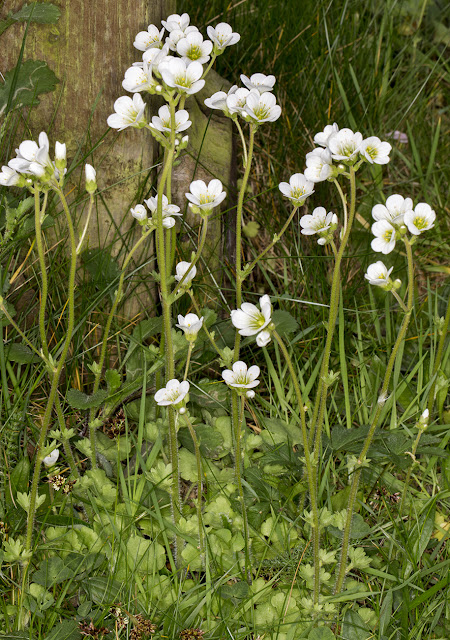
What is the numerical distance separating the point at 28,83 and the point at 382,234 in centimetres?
138

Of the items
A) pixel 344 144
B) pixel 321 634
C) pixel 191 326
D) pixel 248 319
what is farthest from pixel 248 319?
pixel 321 634

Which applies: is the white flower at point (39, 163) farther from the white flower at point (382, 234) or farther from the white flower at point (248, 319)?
the white flower at point (382, 234)

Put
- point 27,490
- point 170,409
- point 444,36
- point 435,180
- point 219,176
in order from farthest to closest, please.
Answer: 1. point 444,36
2. point 435,180
3. point 219,176
4. point 27,490
5. point 170,409

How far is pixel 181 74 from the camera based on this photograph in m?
1.43

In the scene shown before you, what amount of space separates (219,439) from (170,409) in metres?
0.38

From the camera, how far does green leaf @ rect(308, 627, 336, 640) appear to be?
1531 mm

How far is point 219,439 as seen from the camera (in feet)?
6.43

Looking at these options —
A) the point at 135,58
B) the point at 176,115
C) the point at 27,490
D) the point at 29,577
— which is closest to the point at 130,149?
the point at 135,58

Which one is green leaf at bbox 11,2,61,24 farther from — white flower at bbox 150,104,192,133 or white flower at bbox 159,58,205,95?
white flower at bbox 159,58,205,95

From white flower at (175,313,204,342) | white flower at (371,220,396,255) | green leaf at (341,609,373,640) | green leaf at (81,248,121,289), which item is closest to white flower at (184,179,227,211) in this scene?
white flower at (175,313,204,342)

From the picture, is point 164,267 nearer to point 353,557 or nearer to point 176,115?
point 176,115

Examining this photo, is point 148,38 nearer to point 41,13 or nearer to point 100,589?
point 41,13

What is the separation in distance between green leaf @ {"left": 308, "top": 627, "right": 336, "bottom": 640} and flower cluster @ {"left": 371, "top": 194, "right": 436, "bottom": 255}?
898mm

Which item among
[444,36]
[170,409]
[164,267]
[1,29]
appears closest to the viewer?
[164,267]
